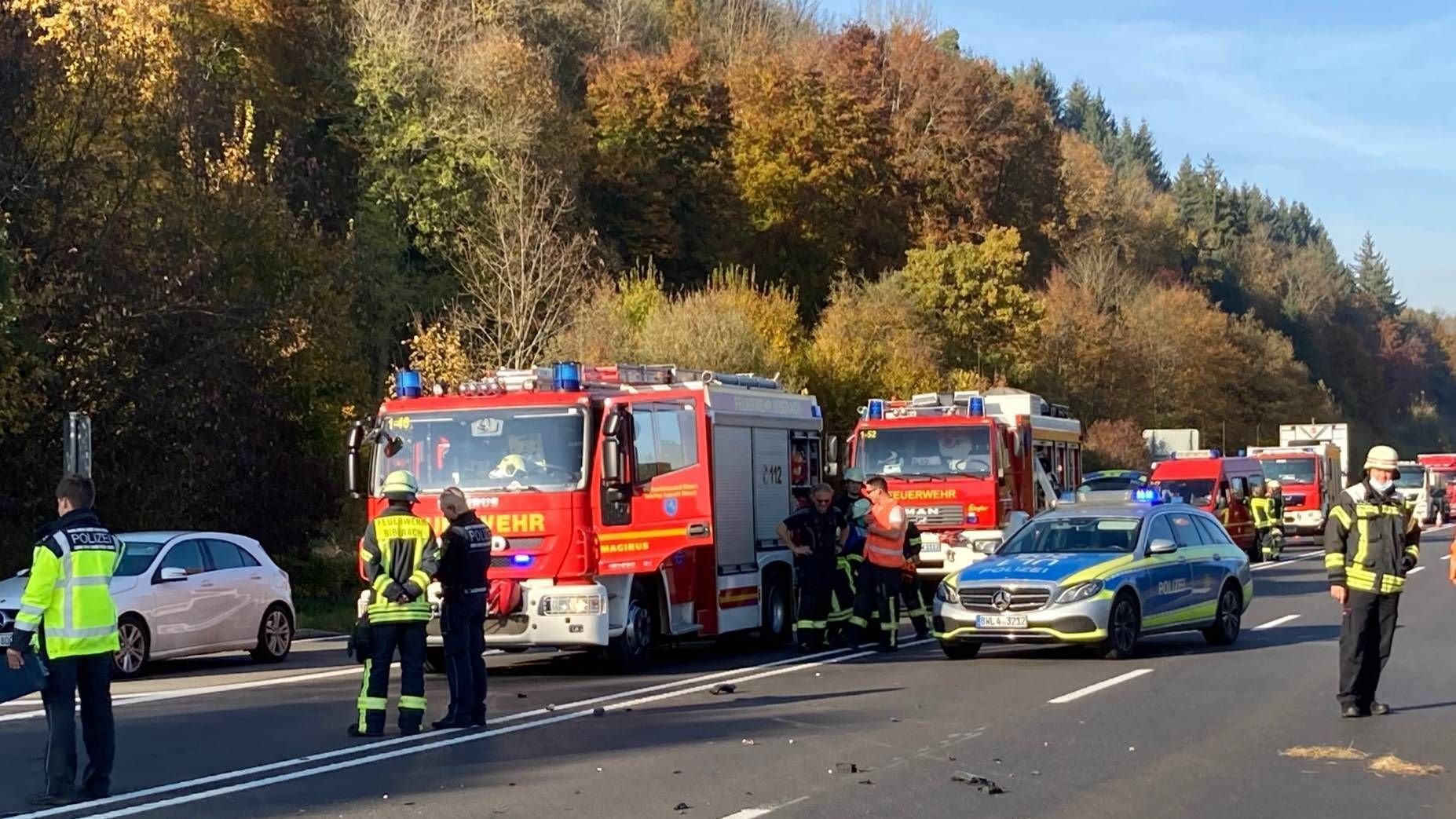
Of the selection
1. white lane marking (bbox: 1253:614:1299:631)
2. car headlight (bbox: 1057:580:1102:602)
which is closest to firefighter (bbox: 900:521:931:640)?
car headlight (bbox: 1057:580:1102:602)

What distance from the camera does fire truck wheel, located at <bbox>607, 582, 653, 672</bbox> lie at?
16.3 meters

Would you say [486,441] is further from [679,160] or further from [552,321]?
[679,160]

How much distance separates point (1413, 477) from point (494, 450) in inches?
1975

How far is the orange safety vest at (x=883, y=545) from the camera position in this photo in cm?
1834

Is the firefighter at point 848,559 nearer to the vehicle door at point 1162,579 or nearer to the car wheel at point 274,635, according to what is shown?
the vehicle door at point 1162,579

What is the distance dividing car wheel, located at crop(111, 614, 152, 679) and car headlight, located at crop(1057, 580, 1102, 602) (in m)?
8.93

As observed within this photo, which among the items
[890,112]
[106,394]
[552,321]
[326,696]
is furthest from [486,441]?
[890,112]

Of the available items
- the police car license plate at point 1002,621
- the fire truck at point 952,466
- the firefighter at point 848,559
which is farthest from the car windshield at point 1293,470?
the police car license plate at point 1002,621

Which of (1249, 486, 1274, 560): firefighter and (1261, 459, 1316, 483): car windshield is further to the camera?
(1261, 459, 1316, 483): car windshield

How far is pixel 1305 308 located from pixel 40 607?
11543 cm

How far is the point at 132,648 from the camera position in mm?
17438

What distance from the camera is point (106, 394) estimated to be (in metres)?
25.3

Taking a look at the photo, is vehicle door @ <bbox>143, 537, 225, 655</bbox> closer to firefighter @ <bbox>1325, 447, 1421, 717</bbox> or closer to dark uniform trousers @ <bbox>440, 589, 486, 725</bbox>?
dark uniform trousers @ <bbox>440, 589, 486, 725</bbox>

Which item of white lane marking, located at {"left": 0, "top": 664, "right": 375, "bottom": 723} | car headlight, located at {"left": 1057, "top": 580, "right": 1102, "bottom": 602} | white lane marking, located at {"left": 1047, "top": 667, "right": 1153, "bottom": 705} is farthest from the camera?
car headlight, located at {"left": 1057, "top": 580, "right": 1102, "bottom": 602}
